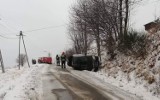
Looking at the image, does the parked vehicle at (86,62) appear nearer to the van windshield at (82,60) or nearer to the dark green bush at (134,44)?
the van windshield at (82,60)

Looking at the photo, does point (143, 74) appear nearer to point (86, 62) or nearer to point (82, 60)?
point (86, 62)

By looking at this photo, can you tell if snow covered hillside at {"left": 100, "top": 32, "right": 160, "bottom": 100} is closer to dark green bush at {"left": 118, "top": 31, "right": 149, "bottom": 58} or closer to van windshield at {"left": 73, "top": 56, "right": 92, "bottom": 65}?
dark green bush at {"left": 118, "top": 31, "right": 149, "bottom": 58}

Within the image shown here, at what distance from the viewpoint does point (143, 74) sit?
53.3 feet

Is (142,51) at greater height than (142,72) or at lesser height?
greater

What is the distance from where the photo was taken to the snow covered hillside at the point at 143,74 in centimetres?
1335

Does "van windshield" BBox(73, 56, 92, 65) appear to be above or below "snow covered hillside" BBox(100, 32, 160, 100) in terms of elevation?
above

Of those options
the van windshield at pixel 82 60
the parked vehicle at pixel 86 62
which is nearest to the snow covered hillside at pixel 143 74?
the parked vehicle at pixel 86 62

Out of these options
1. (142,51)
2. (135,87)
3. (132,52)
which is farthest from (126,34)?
(135,87)

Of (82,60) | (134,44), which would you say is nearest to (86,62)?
(82,60)

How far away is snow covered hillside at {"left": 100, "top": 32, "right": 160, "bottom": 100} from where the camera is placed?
13.4m

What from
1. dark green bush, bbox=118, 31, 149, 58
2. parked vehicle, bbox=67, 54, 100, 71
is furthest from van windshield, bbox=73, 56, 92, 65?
dark green bush, bbox=118, 31, 149, 58

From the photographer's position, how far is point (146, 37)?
21.9 metres

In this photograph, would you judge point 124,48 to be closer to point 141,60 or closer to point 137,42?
point 137,42

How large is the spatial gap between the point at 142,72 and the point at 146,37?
5962mm
